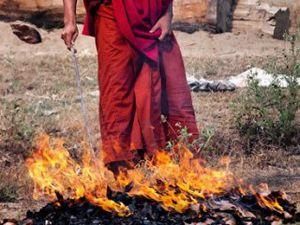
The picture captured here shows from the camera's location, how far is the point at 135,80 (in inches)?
219

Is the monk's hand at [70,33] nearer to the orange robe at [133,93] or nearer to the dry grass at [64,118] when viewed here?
the orange robe at [133,93]

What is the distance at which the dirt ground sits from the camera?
5.80 m

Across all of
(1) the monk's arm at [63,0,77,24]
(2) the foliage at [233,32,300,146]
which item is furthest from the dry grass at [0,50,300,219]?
(1) the monk's arm at [63,0,77,24]

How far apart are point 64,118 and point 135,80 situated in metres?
2.30

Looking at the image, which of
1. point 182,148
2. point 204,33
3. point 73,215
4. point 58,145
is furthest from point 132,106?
point 204,33

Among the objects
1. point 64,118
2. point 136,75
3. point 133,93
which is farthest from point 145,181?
point 64,118

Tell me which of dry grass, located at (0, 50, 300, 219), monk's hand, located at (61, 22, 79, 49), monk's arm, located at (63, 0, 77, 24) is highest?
monk's arm, located at (63, 0, 77, 24)

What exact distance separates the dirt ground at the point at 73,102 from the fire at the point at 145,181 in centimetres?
23

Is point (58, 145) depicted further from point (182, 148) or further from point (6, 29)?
point (6, 29)

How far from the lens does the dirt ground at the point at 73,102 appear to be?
580cm

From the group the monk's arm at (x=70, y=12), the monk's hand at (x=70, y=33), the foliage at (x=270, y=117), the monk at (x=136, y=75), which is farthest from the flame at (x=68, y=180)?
the foliage at (x=270, y=117)

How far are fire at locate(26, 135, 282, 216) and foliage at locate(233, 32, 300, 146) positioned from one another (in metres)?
0.78

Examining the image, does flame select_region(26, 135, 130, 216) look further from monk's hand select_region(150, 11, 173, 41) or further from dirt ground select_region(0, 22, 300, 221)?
monk's hand select_region(150, 11, 173, 41)

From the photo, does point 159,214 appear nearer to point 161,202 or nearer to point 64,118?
point 161,202
